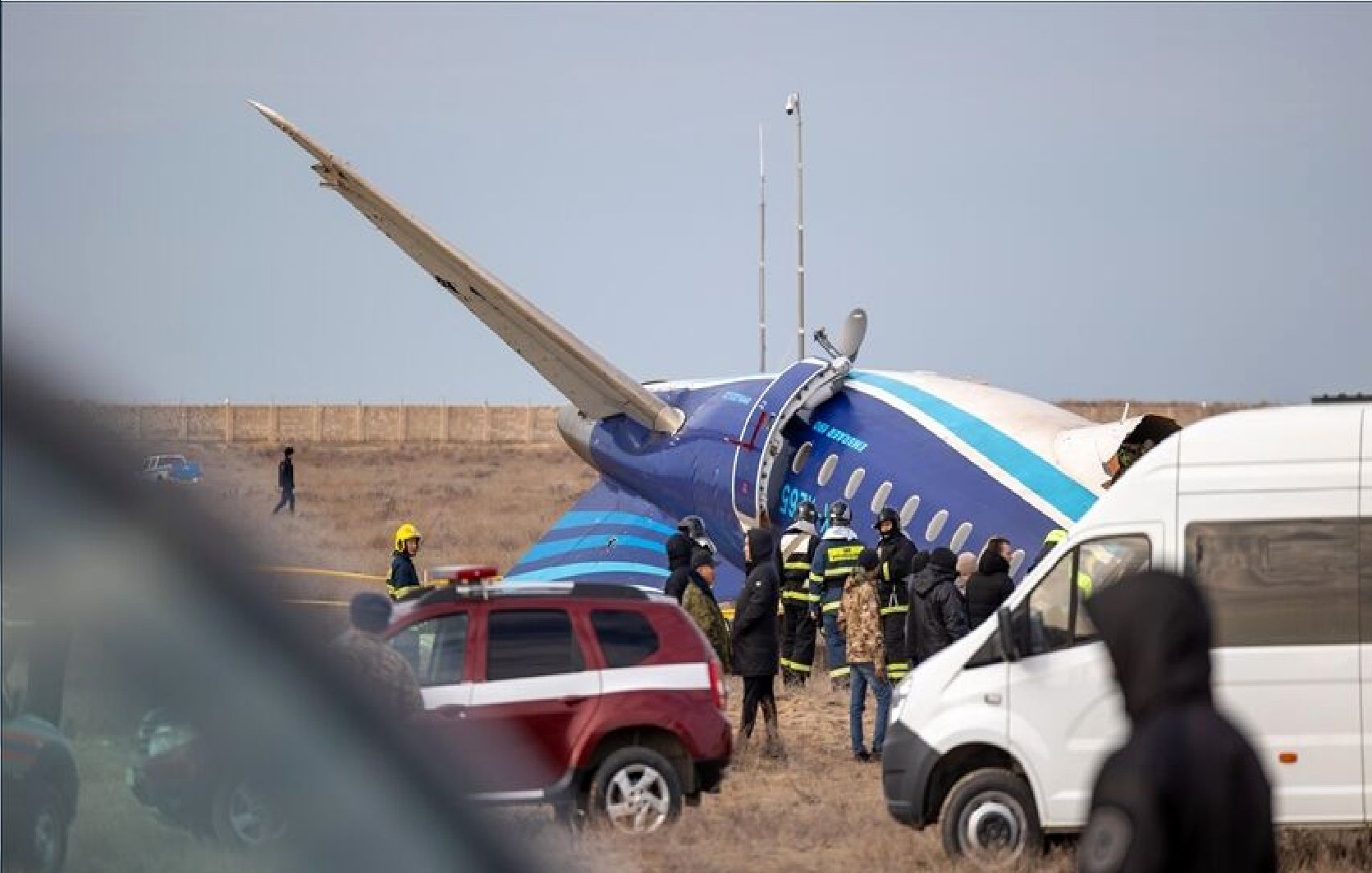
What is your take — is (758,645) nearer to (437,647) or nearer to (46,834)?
(437,647)

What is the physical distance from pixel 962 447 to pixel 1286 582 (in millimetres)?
10210

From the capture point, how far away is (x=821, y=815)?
15023mm

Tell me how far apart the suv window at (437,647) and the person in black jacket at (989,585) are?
5.08 m

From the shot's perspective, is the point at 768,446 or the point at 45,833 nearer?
the point at 45,833

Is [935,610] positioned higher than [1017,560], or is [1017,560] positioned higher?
[1017,560]

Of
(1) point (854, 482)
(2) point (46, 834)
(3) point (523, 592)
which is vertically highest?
(1) point (854, 482)

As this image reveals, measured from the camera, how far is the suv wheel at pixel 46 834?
6.90 meters

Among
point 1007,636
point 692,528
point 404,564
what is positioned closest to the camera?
point 1007,636

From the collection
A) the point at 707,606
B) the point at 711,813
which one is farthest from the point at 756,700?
the point at 711,813

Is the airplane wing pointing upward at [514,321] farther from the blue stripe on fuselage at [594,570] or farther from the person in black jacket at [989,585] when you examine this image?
the person in black jacket at [989,585]

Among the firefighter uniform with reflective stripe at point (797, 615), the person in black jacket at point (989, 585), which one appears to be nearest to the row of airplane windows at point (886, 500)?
the firefighter uniform with reflective stripe at point (797, 615)

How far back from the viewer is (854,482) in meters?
23.6

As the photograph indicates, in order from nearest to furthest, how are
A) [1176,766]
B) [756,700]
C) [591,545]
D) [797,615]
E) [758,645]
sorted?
[1176,766] < [758,645] < [756,700] < [797,615] < [591,545]

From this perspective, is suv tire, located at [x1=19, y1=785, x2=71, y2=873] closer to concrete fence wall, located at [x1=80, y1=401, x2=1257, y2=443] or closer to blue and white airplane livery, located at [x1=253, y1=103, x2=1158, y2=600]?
blue and white airplane livery, located at [x1=253, y1=103, x2=1158, y2=600]
